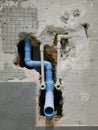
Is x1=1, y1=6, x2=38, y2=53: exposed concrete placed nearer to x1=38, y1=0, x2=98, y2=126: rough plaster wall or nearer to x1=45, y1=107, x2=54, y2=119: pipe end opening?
x1=38, y1=0, x2=98, y2=126: rough plaster wall

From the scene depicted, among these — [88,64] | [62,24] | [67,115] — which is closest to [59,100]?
[67,115]

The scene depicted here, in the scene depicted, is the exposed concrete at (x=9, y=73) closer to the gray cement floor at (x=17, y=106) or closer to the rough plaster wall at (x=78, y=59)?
the gray cement floor at (x=17, y=106)

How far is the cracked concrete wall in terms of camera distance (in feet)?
9.46

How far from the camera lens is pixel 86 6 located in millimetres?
2906

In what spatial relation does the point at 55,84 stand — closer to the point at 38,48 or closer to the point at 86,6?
the point at 38,48

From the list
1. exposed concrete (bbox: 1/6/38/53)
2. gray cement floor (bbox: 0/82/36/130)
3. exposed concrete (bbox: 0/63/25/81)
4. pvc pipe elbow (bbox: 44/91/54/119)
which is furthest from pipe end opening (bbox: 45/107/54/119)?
exposed concrete (bbox: 1/6/38/53)

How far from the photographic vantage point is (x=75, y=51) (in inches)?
115

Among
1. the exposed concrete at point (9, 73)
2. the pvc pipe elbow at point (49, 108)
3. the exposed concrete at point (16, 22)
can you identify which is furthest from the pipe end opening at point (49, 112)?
the exposed concrete at point (16, 22)

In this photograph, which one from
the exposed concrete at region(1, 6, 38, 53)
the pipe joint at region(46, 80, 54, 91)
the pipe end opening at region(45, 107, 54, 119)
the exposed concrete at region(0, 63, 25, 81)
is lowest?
the pipe end opening at region(45, 107, 54, 119)

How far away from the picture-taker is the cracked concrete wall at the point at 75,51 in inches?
113

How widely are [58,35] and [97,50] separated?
34 cm

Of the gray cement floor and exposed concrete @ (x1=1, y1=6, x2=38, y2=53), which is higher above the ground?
exposed concrete @ (x1=1, y1=6, x2=38, y2=53)

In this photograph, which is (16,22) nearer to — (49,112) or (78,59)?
(78,59)

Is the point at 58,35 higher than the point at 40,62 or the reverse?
higher
